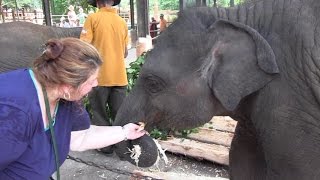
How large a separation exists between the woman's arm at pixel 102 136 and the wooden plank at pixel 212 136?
261 centimetres

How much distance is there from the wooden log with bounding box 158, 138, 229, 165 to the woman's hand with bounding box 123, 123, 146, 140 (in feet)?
7.01

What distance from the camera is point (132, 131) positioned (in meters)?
2.61

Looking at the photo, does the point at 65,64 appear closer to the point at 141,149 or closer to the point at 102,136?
the point at 102,136

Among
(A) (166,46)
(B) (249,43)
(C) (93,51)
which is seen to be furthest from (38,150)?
(B) (249,43)

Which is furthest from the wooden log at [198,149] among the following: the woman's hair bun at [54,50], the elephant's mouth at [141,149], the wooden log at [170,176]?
the woman's hair bun at [54,50]

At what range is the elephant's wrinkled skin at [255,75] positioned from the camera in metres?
2.33

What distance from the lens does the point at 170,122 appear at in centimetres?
259

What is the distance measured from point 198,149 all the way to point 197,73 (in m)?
2.48

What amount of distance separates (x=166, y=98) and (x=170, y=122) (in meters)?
0.14

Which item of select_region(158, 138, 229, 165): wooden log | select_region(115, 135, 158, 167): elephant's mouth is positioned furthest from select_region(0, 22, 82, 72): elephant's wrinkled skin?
select_region(115, 135, 158, 167): elephant's mouth

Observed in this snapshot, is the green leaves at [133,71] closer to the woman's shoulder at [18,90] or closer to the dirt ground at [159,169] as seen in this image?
the dirt ground at [159,169]

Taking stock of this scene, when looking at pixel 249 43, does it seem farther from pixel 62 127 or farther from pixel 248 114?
pixel 62 127

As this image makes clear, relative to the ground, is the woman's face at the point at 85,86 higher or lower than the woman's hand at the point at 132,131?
higher

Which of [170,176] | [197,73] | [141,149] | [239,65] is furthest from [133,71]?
[239,65]
